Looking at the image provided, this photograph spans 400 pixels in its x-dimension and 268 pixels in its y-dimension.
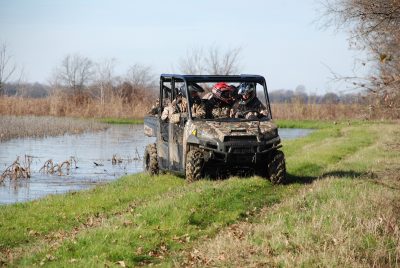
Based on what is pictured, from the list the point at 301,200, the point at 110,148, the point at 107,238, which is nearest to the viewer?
the point at 107,238

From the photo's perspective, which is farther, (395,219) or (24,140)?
(24,140)

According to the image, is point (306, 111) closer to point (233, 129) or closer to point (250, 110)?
point (250, 110)

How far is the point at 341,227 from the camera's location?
9.57 meters

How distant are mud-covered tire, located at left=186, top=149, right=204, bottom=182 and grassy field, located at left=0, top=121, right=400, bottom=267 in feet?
0.99

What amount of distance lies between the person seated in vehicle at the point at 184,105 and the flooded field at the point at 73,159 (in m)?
3.30

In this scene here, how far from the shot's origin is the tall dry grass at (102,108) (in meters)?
47.1

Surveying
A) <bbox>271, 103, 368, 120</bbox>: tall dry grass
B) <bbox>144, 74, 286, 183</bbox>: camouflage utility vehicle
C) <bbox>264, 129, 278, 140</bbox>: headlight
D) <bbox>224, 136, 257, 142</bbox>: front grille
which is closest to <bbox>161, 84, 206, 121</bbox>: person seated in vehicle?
<bbox>144, 74, 286, 183</bbox>: camouflage utility vehicle

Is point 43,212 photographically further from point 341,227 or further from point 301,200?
point 341,227

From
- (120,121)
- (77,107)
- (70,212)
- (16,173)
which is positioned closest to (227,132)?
(70,212)

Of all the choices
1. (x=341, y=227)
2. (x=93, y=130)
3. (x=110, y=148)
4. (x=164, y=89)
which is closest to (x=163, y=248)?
(x=341, y=227)

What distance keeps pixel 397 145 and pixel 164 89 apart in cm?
602

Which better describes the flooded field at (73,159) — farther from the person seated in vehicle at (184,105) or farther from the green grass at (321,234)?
the green grass at (321,234)

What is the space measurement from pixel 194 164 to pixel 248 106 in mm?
2066

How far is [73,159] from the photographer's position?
23641 millimetres
